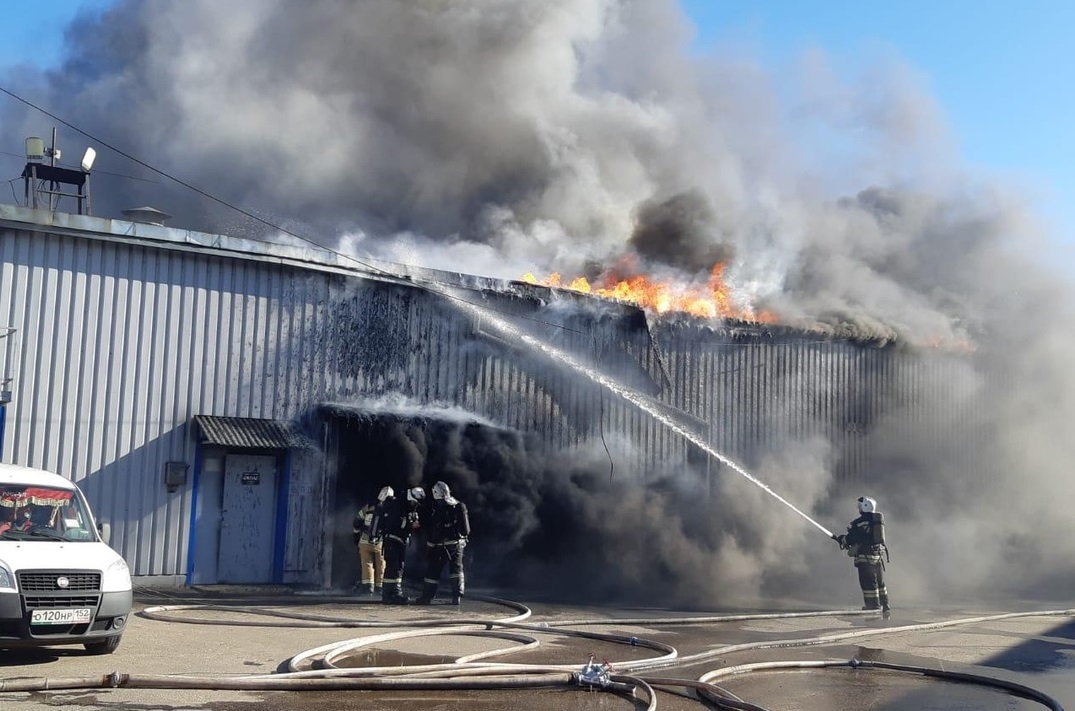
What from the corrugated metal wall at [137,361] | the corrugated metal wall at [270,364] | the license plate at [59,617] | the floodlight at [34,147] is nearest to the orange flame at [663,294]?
the corrugated metal wall at [270,364]

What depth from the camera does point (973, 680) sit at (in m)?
A: 9.66

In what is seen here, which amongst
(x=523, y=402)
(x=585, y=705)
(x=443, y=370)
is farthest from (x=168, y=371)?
(x=585, y=705)

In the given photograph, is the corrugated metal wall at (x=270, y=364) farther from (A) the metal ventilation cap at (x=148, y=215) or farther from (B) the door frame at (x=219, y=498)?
(A) the metal ventilation cap at (x=148, y=215)

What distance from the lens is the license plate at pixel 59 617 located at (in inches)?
329

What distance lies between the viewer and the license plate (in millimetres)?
8367

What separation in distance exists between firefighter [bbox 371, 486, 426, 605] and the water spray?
13.4ft

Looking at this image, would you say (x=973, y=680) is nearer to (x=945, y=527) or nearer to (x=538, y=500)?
(x=538, y=500)

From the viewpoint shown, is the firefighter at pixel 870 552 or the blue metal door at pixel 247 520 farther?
the blue metal door at pixel 247 520

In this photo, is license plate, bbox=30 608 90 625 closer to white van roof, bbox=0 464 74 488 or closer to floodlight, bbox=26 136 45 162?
white van roof, bbox=0 464 74 488

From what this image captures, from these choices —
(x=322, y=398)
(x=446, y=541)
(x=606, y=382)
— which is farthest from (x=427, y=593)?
(x=606, y=382)

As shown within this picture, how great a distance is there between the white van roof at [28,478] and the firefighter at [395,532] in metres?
5.63

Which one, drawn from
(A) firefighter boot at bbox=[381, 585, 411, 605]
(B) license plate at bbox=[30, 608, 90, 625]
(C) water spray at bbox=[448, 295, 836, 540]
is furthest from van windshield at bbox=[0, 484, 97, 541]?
(C) water spray at bbox=[448, 295, 836, 540]

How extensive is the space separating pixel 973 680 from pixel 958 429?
17.1 metres

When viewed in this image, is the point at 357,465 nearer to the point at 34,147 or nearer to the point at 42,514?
the point at 42,514
